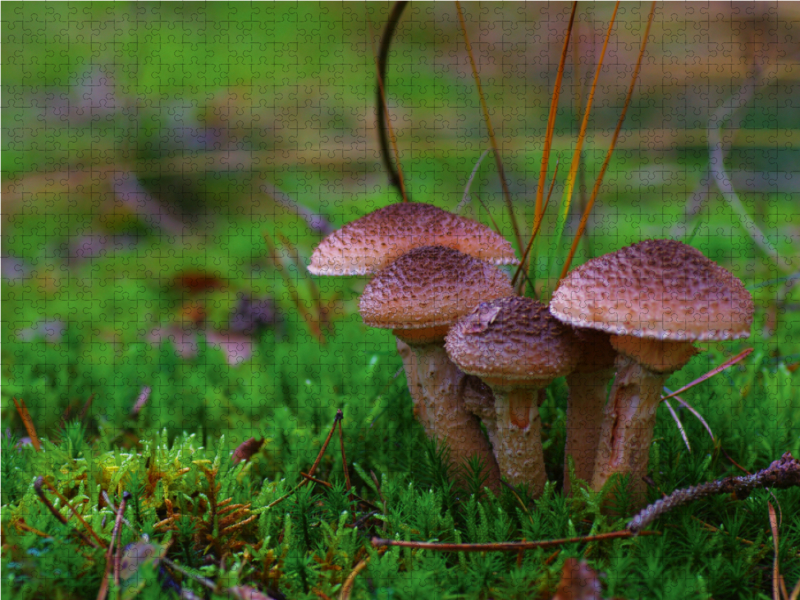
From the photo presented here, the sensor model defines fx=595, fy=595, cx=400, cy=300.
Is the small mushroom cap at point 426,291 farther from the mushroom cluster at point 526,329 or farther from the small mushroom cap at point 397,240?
the small mushroom cap at point 397,240

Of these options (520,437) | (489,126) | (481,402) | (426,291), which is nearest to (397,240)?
(426,291)

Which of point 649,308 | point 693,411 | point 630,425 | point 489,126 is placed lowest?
point 693,411

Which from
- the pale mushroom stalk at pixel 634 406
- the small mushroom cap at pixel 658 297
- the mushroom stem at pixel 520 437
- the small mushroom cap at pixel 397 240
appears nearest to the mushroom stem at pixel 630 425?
the pale mushroom stalk at pixel 634 406

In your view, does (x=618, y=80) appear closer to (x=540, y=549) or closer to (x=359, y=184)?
(x=359, y=184)

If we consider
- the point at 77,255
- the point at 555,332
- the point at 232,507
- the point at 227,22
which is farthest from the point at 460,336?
the point at 227,22
